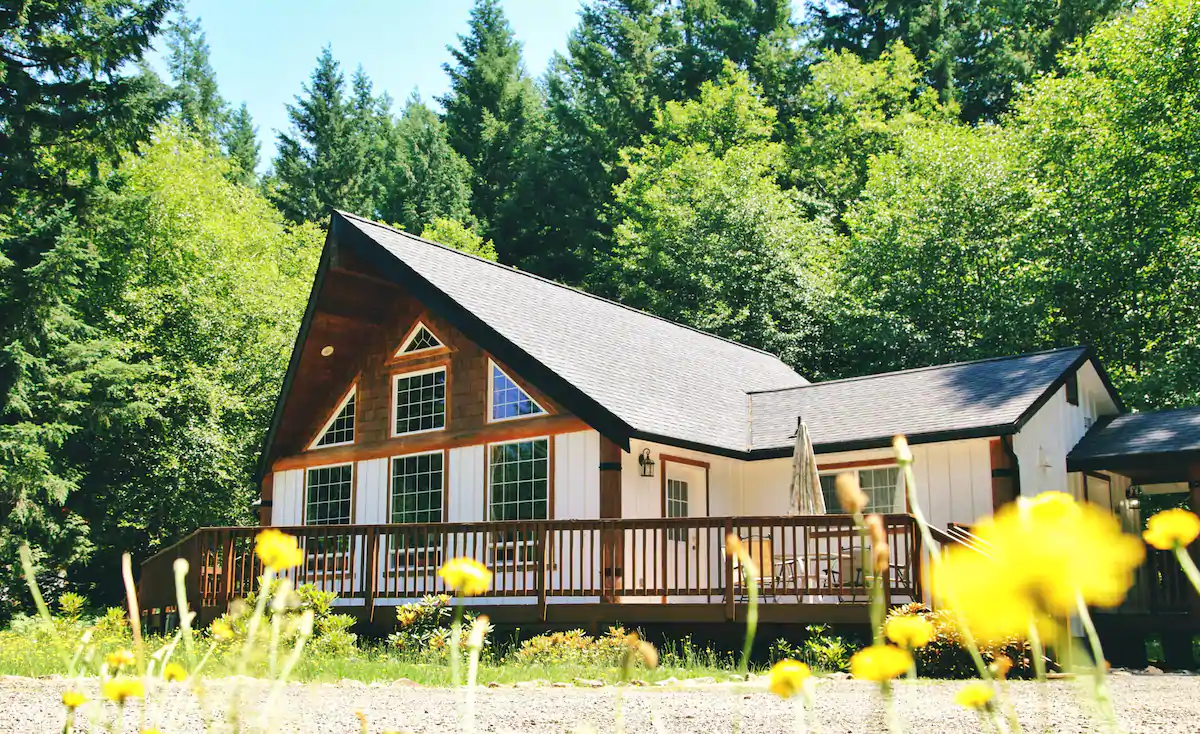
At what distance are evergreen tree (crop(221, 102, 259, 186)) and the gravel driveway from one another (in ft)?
133

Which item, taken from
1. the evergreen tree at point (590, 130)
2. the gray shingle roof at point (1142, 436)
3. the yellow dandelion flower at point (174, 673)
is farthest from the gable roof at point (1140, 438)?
the evergreen tree at point (590, 130)

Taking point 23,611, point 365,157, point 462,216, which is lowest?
point 23,611

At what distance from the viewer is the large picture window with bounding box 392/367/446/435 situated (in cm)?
1775

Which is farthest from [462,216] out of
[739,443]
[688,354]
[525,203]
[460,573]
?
[460,573]

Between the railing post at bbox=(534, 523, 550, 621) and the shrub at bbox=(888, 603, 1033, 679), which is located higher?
the railing post at bbox=(534, 523, 550, 621)

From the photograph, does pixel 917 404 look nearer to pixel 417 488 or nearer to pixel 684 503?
pixel 684 503

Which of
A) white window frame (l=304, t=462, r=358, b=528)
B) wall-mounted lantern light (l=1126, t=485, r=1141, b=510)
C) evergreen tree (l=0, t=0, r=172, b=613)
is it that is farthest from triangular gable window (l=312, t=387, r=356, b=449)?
wall-mounted lantern light (l=1126, t=485, r=1141, b=510)

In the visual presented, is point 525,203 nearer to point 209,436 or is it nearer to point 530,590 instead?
point 209,436

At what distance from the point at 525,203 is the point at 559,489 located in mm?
26906

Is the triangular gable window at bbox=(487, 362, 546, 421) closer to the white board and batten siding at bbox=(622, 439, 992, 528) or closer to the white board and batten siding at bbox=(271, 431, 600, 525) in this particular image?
the white board and batten siding at bbox=(271, 431, 600, 525)

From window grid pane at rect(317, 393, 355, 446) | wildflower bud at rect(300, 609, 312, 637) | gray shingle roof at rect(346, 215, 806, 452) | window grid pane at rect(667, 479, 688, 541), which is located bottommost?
wildflower bud at rect(300, 609, 312, 637)

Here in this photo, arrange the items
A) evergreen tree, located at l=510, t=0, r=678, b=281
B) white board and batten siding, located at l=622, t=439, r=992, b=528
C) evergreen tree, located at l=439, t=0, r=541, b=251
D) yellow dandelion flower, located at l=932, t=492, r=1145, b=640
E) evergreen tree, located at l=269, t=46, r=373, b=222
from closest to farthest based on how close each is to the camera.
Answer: yellow dandelion flower, located at l=932, t=492, r=1145, b=640, white board and batten siding, located at l=622, t=439, r=992, b=528, evergreen tree, located at l=510, t=0, r=678, b=281, evergreen tree, located at l=439, t=0, r=541, b=251, evergreen tree, located at l=269, t=46, r=373, b=222

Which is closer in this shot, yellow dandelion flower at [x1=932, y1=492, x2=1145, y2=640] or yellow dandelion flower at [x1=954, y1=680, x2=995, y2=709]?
yellow dandelion flower at [x1=932, y1=492, x2=1145, y2=640]

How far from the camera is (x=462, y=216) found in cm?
4044
